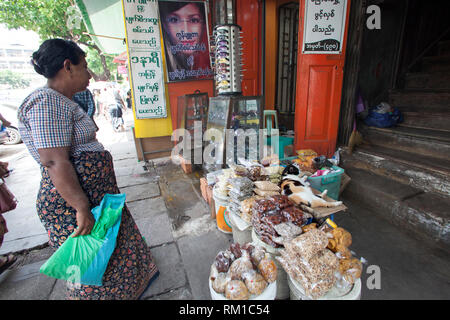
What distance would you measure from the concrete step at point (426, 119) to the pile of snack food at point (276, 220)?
10.1ft

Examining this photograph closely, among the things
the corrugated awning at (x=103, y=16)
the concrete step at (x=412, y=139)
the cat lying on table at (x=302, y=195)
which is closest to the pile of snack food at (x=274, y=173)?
the cat lying on table at (x=302, y=195)

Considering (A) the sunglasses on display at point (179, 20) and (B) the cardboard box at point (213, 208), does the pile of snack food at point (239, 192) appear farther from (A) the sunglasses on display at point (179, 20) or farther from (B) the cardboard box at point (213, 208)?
(A) the sunglasses on display at point (179, 20)

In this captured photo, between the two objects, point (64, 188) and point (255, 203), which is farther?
point (255, 203)

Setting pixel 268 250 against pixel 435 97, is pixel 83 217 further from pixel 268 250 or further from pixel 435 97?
pixel 435 97

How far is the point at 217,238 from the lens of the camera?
244 centimetres

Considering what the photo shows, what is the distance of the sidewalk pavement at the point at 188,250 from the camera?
1.81 meters

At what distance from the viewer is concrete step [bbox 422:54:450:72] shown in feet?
13.0

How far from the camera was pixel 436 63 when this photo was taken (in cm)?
414

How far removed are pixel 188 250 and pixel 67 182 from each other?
1.40 metres

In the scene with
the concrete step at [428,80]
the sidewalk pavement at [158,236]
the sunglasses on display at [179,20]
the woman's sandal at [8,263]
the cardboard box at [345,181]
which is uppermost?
the sunglasses on display at [179,20]

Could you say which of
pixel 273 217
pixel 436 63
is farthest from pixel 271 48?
pixel 273 217

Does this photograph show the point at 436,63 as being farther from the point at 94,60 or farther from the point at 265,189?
the point at 94,60

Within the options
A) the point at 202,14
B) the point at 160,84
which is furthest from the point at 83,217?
the point at 202,14
